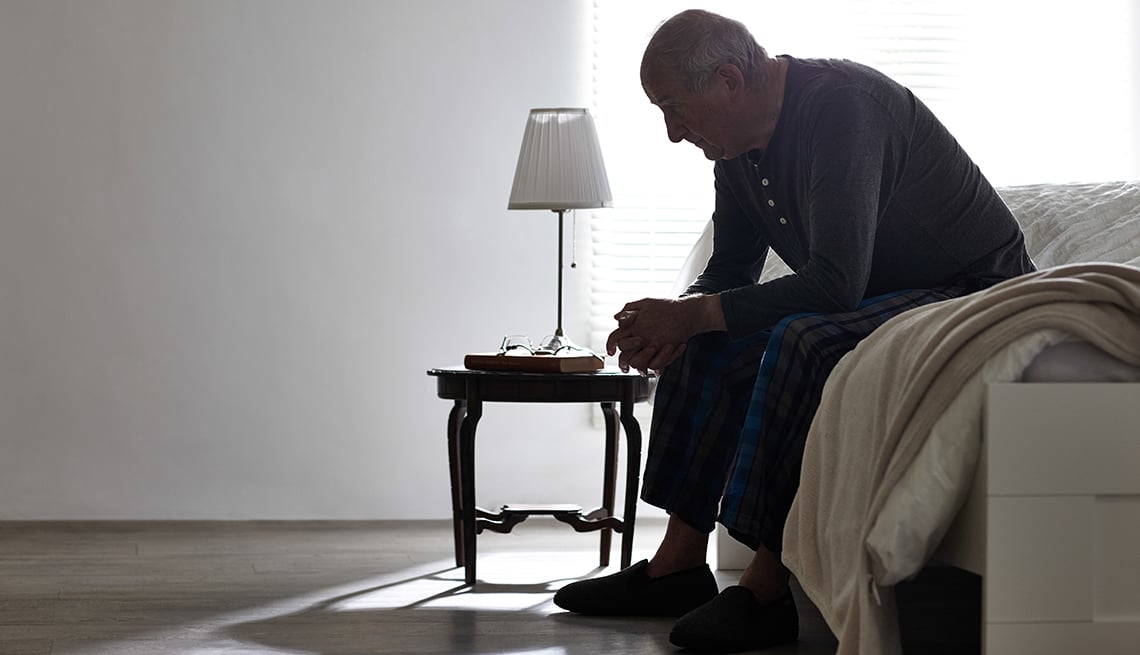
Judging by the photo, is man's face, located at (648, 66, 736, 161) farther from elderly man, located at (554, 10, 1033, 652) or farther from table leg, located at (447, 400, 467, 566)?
table leg, located at (447, 400, 467, 566)

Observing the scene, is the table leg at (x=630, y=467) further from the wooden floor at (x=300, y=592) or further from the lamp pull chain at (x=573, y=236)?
the lamp pull chain at (x=573, y=236)

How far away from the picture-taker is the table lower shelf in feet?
8.24

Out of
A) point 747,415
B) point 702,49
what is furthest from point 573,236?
point 747,415

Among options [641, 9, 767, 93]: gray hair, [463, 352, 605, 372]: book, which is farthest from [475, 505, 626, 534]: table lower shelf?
[641, 9, 767, 93]: gray hair

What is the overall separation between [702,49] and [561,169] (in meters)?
0.79

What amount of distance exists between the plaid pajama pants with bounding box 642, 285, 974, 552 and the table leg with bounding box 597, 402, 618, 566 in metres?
0.56

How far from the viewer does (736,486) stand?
1710 mm

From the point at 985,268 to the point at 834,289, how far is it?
0.30 metres

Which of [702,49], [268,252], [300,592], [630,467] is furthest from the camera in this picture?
[268,252]

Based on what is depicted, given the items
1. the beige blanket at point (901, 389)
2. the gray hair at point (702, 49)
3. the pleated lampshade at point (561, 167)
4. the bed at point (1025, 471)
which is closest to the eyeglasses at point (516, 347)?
the pleated lampshade at point (561, 167)

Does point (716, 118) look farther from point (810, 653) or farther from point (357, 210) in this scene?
point (357, 210)

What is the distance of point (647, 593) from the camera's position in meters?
1.98

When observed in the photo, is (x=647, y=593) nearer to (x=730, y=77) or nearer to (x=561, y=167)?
(x=730, y=77)

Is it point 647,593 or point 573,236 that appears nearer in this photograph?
point 647,593
